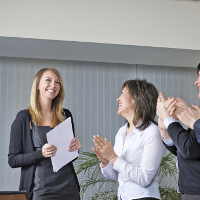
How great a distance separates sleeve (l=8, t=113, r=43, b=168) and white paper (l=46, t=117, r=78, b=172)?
121mm

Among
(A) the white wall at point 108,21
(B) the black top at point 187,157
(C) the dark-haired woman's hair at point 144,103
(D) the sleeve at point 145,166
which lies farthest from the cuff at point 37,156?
(A) the white wall at point 108,21

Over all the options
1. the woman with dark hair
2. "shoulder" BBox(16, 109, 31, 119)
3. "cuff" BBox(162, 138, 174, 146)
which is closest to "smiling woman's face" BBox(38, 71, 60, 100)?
"shoulder" BBox(16, 109, 31, 119)

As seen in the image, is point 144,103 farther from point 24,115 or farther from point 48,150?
point 24,115

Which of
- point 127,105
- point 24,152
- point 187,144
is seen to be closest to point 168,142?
point 187,144

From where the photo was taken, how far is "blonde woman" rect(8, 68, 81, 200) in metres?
2.68

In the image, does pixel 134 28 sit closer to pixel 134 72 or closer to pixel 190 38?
pixel 190 38

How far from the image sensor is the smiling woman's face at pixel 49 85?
2.90m

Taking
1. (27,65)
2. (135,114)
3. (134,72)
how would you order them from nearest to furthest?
(135,114), (27,65), (134,72)

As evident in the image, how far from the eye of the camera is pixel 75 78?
20.8 feet

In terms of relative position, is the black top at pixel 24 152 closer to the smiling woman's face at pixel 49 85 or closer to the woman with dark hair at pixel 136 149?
the smiling woman's face at pixel 49 85

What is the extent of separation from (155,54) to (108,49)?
773mm

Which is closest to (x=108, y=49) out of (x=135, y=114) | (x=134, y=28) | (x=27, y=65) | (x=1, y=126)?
(x=134, y=28)

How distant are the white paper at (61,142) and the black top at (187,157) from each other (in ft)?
3.12

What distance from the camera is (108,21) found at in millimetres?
5043
